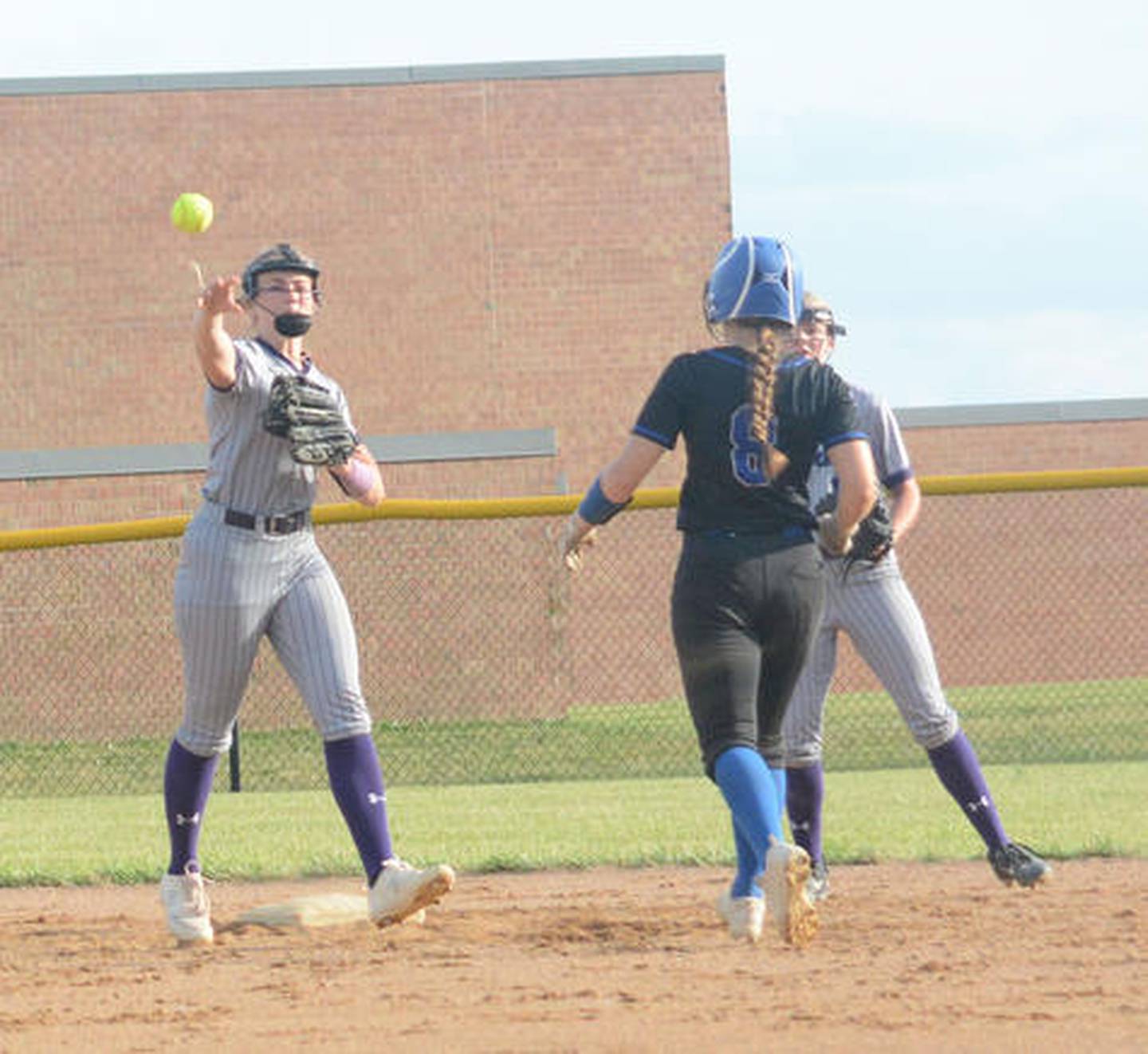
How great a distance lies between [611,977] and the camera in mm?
5562

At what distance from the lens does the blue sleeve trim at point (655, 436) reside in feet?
18.7

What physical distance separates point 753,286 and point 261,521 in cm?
157

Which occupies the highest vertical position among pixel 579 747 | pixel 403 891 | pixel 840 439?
pixel 840 439

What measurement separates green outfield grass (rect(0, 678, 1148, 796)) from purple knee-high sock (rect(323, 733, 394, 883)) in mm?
7355

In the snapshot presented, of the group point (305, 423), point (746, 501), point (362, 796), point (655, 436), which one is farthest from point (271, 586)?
point (746, 501)

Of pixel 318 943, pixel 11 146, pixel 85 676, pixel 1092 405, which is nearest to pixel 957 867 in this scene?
pixel 318 943

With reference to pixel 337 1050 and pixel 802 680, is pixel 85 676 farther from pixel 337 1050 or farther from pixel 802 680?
pixel 337 1050

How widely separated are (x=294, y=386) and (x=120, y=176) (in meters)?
18.9

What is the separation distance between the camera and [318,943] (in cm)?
641

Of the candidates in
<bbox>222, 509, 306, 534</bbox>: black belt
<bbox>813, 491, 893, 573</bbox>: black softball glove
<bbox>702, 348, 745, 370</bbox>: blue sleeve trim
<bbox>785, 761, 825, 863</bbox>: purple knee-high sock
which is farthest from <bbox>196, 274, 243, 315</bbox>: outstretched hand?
<bbox>785, 761, 825, 863</bbox>: purple knee-high sock

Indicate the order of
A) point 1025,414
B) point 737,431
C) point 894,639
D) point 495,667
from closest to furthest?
1. point 737,431
2. point 894,639
3. point 495,667
4. point 1025,414

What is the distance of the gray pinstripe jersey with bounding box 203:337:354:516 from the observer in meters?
6.18

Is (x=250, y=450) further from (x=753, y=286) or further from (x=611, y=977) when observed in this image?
(x=611, y=977)

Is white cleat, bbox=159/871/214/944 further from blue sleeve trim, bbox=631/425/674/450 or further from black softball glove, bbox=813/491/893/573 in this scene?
black softball glove, bbox=813/491/893/573
